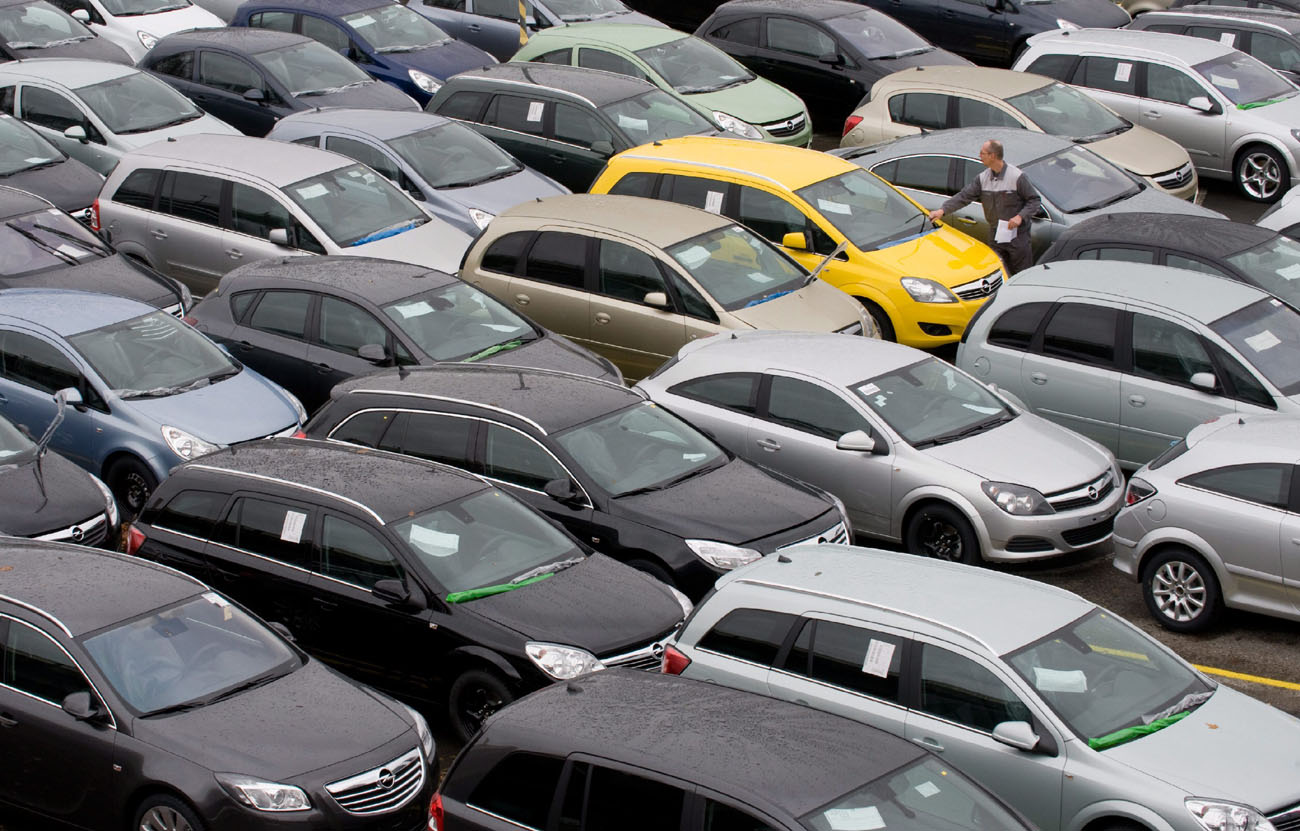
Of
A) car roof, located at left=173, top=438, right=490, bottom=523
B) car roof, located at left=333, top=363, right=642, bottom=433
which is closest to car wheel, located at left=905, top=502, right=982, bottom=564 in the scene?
car roof, located at left=333, top=363, right=642, bottom=433

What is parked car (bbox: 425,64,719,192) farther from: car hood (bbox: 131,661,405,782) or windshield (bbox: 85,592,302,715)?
car hood (bbox: 131,661,405,782)

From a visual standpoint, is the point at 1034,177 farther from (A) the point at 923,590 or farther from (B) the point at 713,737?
(B) the point at 713,737

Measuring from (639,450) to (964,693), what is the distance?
3846mm

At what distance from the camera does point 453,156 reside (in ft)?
61.5

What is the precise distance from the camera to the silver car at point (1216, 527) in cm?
1120

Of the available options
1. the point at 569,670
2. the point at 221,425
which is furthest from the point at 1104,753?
the point at 221,425

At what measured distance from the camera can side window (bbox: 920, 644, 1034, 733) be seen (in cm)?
861

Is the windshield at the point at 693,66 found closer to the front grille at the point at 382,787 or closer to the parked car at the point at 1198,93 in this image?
the parked car at the point at 1198,93

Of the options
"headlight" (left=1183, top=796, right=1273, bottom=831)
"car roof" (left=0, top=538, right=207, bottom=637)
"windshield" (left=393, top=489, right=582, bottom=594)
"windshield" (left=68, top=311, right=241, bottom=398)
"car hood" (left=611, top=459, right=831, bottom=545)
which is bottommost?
"windshield" (left=68, top=311, right=241, bottom=398)

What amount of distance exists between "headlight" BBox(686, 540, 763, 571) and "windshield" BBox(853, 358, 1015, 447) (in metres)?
1.88

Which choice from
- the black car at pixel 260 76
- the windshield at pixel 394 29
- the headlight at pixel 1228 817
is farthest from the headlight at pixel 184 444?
the windshield at pixel 394 29

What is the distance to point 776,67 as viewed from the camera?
2320 centimetres

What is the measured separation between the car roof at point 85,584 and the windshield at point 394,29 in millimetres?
13526

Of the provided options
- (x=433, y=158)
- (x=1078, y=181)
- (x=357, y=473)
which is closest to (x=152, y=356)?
(x=357, y=473)
